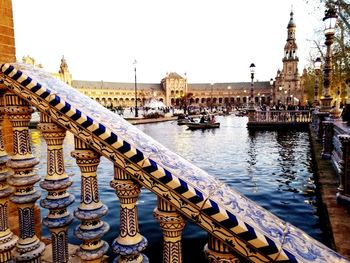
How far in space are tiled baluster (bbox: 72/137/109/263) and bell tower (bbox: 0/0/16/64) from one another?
5.12 feet

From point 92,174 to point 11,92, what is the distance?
29.3 inches

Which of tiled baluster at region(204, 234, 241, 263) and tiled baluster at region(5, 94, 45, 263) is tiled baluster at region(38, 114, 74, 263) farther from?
tiled baluster at region(204, 234, 241, 263)

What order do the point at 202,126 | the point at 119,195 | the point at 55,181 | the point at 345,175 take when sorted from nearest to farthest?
the point at 119,195 → the point at 55,181 → the point at 345,175 → the point at 202,126

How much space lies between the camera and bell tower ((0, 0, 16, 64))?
2508mm

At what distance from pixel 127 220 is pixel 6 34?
7.46ft

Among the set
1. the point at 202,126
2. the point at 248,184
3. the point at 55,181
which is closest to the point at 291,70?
the point at 202,126

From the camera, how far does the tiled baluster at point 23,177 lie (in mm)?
1701

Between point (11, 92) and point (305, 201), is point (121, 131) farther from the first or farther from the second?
point (305, 201)

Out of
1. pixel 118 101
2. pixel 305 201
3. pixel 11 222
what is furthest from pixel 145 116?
pixel 118 101

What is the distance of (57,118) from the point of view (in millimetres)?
1508

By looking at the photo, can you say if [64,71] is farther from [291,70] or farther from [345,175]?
[345,175]

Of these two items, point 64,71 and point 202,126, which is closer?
point 202,126

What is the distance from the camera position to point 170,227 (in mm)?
1322

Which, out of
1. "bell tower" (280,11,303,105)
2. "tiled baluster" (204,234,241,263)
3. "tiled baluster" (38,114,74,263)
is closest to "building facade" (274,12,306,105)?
"bell tower" (280,11,303,105)
